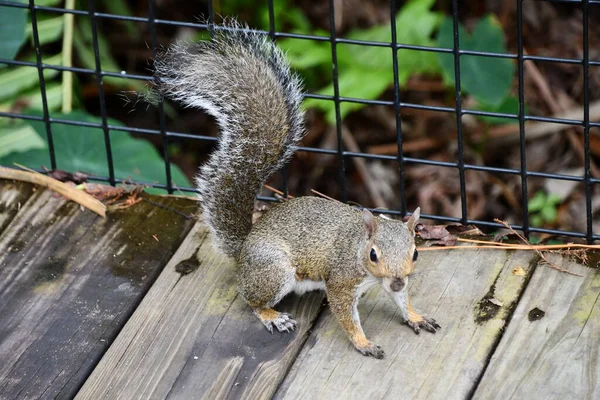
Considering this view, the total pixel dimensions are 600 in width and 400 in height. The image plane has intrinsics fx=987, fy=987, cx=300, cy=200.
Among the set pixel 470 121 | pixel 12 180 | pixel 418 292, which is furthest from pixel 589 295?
pixel 470 121

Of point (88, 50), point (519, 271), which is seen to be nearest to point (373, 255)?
point (519, 271)

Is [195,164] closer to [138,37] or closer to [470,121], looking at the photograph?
[138,37]

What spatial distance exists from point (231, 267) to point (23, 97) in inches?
67.9

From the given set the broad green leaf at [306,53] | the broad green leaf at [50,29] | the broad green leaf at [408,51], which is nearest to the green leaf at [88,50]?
the broad green leaf at [50,29]

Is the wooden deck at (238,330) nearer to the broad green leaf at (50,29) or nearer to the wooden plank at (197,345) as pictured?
the wooden plank at (197,345)

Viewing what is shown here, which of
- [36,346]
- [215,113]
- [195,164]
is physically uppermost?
[215,113]

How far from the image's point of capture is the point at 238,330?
2.56m

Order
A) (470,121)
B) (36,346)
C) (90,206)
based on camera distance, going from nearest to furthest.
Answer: (36,346) → (90,206) → (470,121)

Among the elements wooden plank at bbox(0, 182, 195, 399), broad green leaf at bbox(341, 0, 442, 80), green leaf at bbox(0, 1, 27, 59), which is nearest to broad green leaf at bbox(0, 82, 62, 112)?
green leaf at bbox(0, 1, 27, 59)

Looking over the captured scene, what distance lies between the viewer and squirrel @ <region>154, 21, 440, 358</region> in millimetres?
2488

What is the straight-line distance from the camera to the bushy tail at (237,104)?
260 centimetres

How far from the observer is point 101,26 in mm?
5172

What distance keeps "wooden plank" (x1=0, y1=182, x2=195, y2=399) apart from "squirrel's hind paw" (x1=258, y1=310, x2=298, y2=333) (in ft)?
1.26

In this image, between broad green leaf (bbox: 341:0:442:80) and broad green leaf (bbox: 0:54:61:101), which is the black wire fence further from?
broad green leaf (bbox: 341:0:442:80)
